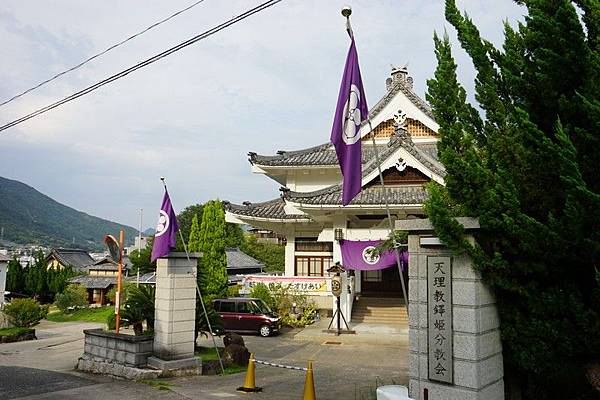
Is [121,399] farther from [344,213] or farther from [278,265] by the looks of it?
[278,265]

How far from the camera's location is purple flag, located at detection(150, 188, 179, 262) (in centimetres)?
1230

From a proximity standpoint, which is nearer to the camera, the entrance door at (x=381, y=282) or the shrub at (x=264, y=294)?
the shrub at (x=264, y=294)

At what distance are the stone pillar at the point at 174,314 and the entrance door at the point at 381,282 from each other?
13.8 metres

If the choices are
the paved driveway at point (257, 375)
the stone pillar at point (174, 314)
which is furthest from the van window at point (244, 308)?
the stone pillar at point (174, 314)

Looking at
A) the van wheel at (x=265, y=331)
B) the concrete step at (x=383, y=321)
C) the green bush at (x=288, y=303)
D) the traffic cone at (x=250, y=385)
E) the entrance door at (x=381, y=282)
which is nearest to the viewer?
the traffic cone at (x=250, y=385)

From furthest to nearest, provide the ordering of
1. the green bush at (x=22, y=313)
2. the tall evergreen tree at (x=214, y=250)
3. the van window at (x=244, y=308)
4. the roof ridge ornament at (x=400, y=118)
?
the tall evergreen tree at (x=214, y=250)
the roof ridge ornament at (x=400, y=118)
the green bush at (x=22, y=313)
the van window at (x=244, y=308)

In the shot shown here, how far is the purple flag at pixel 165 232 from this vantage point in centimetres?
1230

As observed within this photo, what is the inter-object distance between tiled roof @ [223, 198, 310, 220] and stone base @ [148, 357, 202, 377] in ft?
43.5

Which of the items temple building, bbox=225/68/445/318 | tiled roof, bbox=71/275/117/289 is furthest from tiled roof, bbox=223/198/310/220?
tiled roof, bbox=71/275/117/289

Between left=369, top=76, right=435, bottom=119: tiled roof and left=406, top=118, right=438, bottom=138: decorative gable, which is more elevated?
left=369, top=76, right=435, bottom=119: tiled roof

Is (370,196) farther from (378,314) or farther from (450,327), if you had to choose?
(450,327)

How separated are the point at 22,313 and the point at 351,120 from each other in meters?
23.3

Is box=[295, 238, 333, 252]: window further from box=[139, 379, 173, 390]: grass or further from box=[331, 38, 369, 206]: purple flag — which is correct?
box=[331, 38, 369, 206]: purple flag

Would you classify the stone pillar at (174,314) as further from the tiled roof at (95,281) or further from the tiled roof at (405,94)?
the tiled roof at (95,281)
